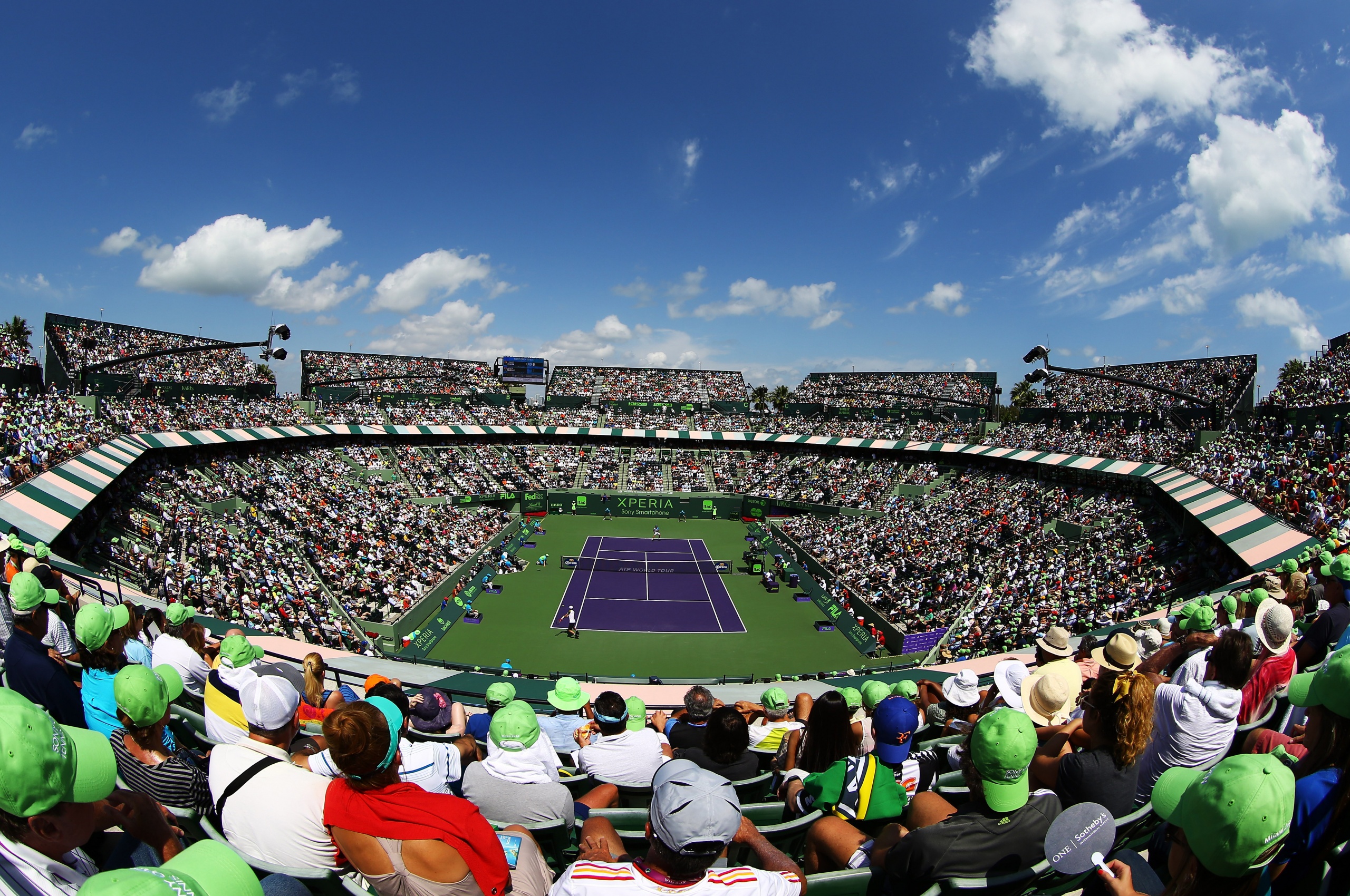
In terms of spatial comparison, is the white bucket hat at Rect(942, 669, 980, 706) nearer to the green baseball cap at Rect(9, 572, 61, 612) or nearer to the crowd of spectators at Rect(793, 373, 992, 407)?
the green baseball cap at Rect(9, 572, 61, 612)

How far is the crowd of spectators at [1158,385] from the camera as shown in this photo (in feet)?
118

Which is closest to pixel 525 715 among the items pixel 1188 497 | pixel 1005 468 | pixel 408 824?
pixel 408 824

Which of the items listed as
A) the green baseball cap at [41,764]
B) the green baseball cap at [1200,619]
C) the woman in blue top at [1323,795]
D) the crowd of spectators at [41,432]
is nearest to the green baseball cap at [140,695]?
the green baseball cap at [41,764]

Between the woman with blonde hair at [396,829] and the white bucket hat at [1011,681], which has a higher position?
the woman with blonde hair at [396,829]

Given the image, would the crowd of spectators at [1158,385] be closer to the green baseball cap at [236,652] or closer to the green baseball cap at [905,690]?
the green baseball cap at [905,690]

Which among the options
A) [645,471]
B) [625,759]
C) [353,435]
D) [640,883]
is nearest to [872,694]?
[625,759]

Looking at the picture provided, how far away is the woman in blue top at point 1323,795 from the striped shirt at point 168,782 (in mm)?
4774

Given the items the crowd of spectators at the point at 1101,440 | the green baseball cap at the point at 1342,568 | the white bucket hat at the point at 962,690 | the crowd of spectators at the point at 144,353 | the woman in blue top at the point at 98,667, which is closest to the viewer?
the woman in blue top at the point at 98,667

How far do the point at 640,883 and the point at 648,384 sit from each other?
70.2 meters

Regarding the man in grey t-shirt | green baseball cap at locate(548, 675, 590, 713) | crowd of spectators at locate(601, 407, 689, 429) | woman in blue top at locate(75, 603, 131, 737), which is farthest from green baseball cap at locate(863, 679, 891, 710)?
crowd of spectators at locate(601, 407, 689, 429)

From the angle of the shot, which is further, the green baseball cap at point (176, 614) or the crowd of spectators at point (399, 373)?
the crowd of spectators at point (399, 373)

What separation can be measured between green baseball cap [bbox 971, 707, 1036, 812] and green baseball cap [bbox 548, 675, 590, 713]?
14.2ft

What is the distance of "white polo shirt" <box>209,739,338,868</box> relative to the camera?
2818mm

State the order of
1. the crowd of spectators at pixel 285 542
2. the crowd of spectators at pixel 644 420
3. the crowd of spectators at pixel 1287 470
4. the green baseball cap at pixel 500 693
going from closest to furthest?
the green baseball cap at pixel 500 693 → the crowd of spectators at pixel 1287 470 → the crowd of spectators at pixel 285 542 → the crowd of spectators at pixel 644 420
